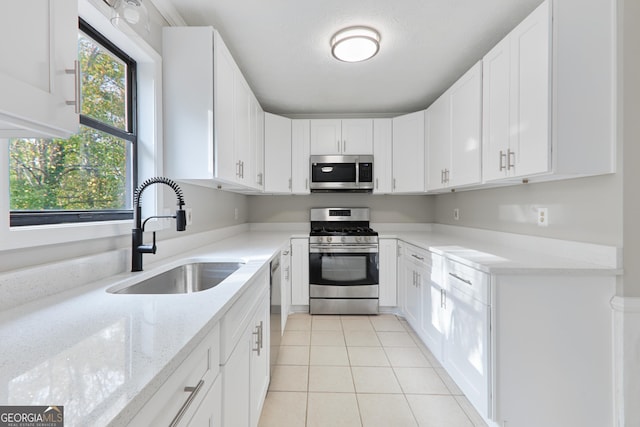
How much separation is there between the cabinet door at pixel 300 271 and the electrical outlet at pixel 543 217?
2.08m

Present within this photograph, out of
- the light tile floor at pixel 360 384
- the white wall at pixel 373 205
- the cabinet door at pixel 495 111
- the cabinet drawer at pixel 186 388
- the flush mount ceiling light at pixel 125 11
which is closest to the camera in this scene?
the cabinet drawer at pixel 186 388

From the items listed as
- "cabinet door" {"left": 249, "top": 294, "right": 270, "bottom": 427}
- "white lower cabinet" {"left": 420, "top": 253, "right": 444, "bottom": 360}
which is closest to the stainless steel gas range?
"white lower cabinet" {"left": 420, "top": 253, "right": 444, "bottom": 360}

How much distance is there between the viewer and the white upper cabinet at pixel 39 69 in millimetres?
595

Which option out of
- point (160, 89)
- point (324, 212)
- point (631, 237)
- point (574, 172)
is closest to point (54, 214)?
point (160, 89)

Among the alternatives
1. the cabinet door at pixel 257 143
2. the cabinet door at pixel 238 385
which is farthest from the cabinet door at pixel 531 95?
the cabinet door at pixel 257 143

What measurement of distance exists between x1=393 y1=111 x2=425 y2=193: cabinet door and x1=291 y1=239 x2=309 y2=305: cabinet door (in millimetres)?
1272

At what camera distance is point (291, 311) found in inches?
130

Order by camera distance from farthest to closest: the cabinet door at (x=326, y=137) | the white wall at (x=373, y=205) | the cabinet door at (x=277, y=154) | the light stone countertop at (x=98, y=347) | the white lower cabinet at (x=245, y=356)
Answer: the white wall at (x=373, y=205) < the cabinet door at (x=326, y=137) < the cabinet door at (x=277, y=154) < the white lower cabinet at (x=245, y=356) < the light stone countertop at (x=98, y=347)

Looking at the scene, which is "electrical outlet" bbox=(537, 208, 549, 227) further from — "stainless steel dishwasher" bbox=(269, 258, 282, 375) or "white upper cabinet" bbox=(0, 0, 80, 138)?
"white upper cabinet" bbox=(0, 0, 80, 138)

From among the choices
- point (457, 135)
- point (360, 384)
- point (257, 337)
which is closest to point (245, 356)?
point (257, 337)

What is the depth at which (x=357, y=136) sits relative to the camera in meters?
3.40

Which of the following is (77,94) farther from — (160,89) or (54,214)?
(160,89)

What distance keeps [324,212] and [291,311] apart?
1261mm

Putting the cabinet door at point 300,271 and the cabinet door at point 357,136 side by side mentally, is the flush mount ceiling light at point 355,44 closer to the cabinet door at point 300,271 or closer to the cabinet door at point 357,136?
the cabinet door at point 357,136
